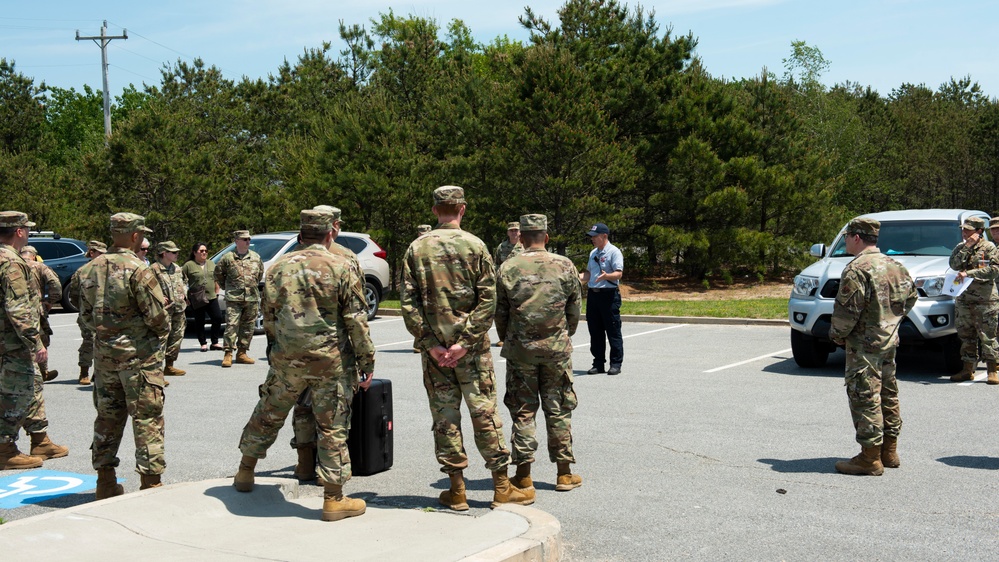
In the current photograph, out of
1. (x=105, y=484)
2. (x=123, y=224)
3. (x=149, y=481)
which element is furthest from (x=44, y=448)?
(x=123, y=224)

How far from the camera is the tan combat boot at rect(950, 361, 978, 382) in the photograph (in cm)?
1077

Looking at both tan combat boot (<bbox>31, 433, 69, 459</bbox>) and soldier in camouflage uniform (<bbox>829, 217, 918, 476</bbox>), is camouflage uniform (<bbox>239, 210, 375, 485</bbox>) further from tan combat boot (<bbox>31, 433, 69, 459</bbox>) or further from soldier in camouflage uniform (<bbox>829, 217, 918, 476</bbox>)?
soldier in camouflage uniform (<bbox>829, 217, 918, 476</bbox>)

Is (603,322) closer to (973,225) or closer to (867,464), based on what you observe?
(973,225)

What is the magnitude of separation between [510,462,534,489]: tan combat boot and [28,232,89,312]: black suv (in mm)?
20785

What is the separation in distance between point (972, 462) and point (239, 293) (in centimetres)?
967

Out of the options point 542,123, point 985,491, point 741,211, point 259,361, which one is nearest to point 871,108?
point 741,211

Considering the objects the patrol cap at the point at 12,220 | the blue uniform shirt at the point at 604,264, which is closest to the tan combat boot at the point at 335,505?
the patrol cap at the point at 12,220

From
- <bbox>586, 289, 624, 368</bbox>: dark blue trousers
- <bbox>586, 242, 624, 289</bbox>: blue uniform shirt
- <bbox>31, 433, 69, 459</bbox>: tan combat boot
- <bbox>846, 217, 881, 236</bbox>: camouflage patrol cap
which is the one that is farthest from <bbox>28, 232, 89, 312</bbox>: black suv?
<bbox>846, 217, 881, 236</bbox>: camouflage patrol cap

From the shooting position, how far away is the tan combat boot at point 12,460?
7.27m

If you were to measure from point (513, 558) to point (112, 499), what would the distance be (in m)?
2.69

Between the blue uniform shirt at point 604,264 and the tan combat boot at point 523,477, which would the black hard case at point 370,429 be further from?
the blue uniform shirt at point 604,264

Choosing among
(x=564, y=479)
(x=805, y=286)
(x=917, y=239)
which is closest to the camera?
(x=564, y=479)

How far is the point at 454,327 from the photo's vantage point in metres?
5.68

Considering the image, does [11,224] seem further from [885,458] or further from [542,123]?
[542,123]
